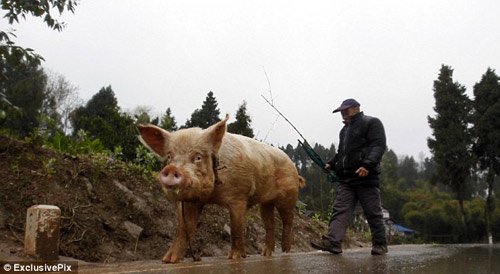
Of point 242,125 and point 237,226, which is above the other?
point 242,125

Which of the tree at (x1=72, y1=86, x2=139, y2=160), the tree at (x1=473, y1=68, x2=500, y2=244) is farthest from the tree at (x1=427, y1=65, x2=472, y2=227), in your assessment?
the tree at (x1=72, y1=86, x2=139, y2=160)

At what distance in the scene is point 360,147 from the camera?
6.27m

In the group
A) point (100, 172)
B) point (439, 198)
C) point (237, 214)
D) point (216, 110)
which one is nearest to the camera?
point (237, 214)

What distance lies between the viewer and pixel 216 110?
2959 centimetres

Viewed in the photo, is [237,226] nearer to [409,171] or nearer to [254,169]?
[254,169]

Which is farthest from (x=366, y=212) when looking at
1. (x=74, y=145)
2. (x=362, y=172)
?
(x=74, y=145)

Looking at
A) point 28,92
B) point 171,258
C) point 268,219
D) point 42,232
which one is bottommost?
point 171,258

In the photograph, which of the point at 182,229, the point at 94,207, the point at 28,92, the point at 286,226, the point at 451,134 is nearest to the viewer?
the point at 182,229

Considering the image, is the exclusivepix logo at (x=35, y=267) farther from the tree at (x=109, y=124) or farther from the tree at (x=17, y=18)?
the tree at (x=109, y=124)

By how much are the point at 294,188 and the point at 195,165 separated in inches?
101

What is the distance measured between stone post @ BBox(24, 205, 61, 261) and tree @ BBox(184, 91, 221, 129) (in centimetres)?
2091

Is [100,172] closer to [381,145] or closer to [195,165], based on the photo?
[195,165]

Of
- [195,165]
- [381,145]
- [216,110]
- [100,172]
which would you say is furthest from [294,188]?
[216,110]

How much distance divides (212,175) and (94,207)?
2211 millimetres
